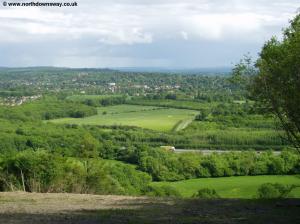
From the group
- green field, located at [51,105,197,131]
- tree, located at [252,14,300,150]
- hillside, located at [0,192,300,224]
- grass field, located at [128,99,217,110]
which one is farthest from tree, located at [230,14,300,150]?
grass field, located at [128,99,217,110]

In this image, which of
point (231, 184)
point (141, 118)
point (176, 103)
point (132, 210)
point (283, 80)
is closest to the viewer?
point (283, 80)

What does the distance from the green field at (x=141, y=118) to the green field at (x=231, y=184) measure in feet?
124

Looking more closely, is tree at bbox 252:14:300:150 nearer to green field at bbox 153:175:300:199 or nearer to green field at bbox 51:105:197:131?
green field at bbox 153:175:300:199

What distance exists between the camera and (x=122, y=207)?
48.7 feet

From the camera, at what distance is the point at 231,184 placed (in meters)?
44.2

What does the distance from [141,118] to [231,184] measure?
55.0 m

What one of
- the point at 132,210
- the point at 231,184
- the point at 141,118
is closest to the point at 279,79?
the point at 132,210

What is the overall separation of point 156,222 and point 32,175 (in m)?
11.2

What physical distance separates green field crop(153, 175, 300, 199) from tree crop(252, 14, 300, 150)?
25229 millimetres

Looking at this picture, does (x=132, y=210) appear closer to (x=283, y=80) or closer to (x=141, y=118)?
(x=283, y=80)

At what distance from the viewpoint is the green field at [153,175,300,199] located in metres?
40.2

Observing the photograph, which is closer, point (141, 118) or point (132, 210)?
point (132, 210)

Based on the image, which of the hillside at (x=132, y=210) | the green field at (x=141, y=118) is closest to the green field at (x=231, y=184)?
the hillside at (x=132, y=210)

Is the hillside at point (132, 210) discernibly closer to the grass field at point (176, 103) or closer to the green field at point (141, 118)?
the green field at point (141, 118)
